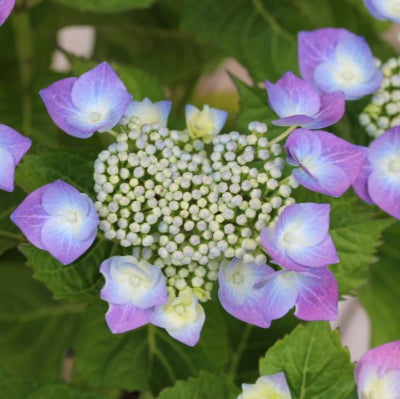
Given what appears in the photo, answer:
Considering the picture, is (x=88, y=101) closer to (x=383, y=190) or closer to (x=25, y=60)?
(x=383, y=190)

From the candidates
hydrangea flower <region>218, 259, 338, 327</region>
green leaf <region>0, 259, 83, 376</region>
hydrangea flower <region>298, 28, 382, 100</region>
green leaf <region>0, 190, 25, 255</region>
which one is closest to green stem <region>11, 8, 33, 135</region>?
green leaf <region>0, 259, 83, 376</region>

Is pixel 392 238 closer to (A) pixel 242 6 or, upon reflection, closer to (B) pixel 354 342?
(A) pixel 242 6

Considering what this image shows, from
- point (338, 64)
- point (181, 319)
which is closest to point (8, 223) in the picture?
point (181, 319)

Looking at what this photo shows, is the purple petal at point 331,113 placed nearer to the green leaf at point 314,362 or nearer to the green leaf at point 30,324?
the green leaf at point 314,362

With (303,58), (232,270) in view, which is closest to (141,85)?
(303,58)

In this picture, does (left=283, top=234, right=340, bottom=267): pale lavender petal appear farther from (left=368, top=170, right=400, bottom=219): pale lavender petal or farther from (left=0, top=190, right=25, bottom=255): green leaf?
(left=0, top=190, right=25, bottom=255): green leaf

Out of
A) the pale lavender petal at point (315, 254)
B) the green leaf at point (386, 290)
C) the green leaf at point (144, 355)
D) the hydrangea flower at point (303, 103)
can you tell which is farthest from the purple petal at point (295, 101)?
the green leaf at point (386, 290)

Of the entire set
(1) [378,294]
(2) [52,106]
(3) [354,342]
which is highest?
(2) [52,106]
